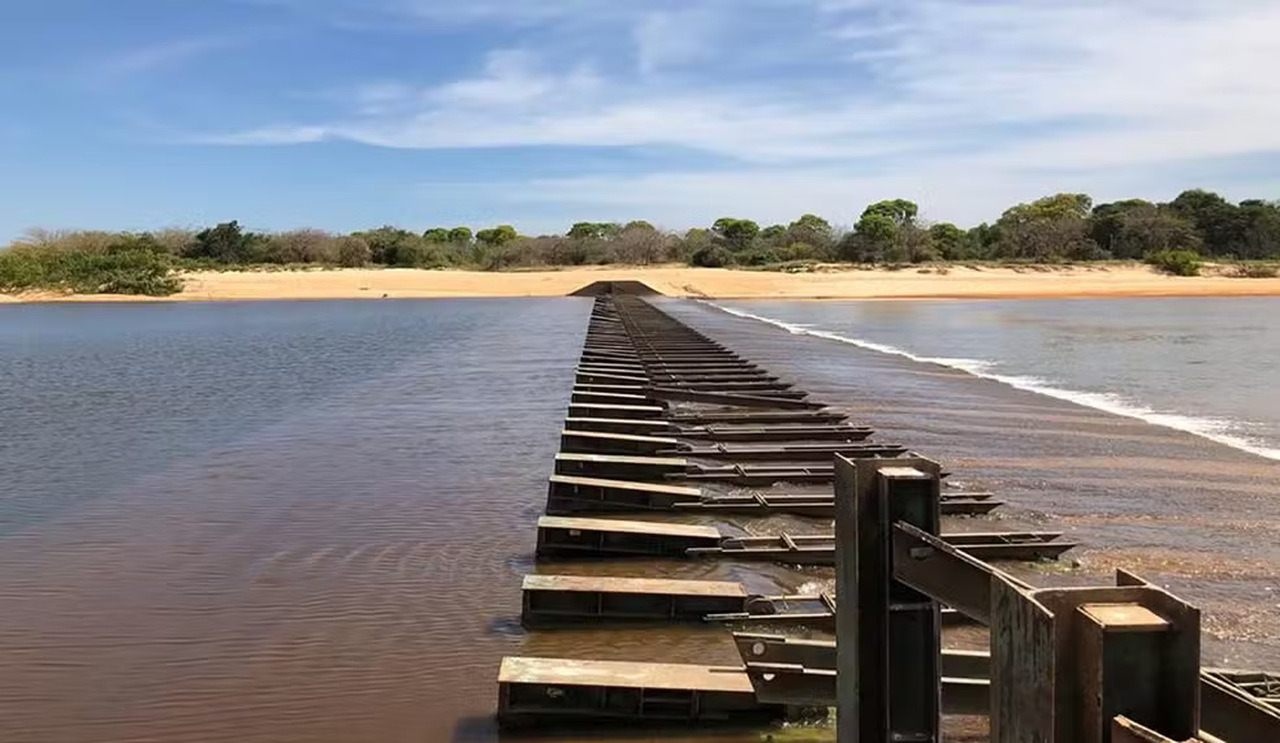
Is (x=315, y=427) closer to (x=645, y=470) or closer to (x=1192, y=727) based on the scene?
(x=645, y=470)

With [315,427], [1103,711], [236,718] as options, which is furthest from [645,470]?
[1103,711]

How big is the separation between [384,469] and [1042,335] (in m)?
27.5

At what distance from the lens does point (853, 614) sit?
407 cm

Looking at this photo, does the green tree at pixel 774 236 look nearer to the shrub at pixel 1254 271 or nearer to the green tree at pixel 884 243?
the green tree at pixel 884 243

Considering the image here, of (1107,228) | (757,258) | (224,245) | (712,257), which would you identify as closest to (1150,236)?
(1107,228)

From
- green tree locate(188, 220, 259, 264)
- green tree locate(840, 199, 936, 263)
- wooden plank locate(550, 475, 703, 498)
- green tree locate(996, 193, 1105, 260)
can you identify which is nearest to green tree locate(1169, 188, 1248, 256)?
green tree locate(996, 193, 1105, 260)

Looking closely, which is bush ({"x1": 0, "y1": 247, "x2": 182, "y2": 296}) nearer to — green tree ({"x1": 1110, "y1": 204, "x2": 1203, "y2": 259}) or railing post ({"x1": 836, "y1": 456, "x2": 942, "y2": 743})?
green tree ({"x1": 1110, "y1": 204, "x2": 1203, "y2": 259})

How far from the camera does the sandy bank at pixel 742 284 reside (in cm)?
6906

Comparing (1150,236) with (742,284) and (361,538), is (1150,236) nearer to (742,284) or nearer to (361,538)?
(742,284)

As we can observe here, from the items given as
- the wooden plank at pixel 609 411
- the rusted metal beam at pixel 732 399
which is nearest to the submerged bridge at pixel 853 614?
the wooden plank at pixel 609 411

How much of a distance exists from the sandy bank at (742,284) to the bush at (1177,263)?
120 centimetres

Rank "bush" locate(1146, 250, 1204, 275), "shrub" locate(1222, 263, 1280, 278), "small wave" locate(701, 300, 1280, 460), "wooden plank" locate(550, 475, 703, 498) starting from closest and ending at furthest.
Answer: "wooden plank" locate(550, 475, 703, 498)
"small wave" locate(701, 300, 1280, 460)
"bush" locate(1146, 250, 1204, 275)
"shrub" locate(1222, 263, 1280, 278)

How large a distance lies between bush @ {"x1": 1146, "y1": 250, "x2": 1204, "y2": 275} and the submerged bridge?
2980 inches

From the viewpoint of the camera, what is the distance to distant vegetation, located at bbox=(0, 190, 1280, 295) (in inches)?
3078
